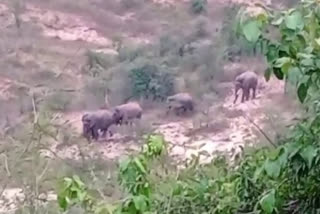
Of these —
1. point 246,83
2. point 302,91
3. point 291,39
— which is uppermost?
point 291,39

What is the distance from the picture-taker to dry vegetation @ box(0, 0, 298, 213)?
1034 centimetres

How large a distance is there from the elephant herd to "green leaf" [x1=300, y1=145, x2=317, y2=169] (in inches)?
340

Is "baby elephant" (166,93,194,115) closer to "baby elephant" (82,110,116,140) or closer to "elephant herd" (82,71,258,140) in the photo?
"elephant herd" (82,71,258,140)

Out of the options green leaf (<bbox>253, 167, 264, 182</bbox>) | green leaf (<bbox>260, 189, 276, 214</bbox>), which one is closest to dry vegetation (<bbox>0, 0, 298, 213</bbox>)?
green leaf (<bbox>253, 167, 264, 182</bbox>)

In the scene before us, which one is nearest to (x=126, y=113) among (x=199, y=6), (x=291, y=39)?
(x=199, y=6)

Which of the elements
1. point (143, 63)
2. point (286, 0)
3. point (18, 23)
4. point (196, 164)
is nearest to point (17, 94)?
point (143, 63)

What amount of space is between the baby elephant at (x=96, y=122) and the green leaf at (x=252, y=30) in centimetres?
860

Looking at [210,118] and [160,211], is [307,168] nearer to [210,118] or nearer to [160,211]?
[160,211]

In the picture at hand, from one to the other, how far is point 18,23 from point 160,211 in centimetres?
1279

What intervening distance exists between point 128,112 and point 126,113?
3 centimetres

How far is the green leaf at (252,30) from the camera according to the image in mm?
1887

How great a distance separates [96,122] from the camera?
34.4 feet

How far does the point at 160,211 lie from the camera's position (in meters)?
2.66

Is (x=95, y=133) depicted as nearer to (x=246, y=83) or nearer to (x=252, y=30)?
(x=246, y=83)
